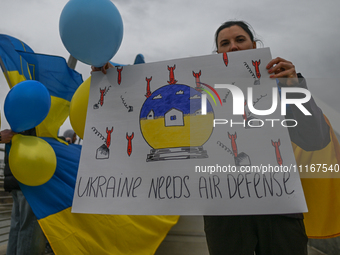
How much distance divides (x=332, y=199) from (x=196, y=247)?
5.61 ft

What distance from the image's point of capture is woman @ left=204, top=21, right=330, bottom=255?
72 centimetres

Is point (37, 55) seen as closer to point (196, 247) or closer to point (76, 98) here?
→ point (76, 98)

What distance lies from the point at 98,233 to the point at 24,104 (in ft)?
3.43

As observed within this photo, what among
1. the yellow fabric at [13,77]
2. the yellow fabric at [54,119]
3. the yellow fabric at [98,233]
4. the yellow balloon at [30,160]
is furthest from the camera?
the yellow fabric at [54,119]

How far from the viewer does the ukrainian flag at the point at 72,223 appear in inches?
54.6

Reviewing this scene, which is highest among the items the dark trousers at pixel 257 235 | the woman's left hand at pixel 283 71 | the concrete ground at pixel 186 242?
the woman's left hand at pixel 283 71

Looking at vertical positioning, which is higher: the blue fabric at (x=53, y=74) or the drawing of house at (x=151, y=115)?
the blue fabric at (x=53, y=74)

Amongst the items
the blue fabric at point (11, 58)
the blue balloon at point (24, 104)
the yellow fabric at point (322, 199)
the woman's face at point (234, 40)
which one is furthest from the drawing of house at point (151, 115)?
the blue fabric at point (11, 58)

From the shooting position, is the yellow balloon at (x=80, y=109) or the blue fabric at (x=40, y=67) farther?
the blue fabric at (x=40, y=67)

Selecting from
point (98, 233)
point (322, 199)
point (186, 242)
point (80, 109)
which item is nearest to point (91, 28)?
point (80, 109)

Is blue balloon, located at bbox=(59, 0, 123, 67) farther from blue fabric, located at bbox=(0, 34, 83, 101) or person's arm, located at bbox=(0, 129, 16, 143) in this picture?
blue fabric, located at bbox=(0, 34, 83, 101)

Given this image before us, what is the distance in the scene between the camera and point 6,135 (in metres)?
1.32

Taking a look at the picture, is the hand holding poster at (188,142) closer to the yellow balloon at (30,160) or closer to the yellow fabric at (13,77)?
the yellow balloon at (30,160)

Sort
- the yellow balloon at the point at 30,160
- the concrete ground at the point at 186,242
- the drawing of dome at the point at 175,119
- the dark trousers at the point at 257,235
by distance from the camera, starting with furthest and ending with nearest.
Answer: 1. the concrete ground at the point at 186,242
2. the yellow balloon at the point at 30,160
3. the drawing of dome at the point at 175,119
4. the dark trousers at the point at 257,235
